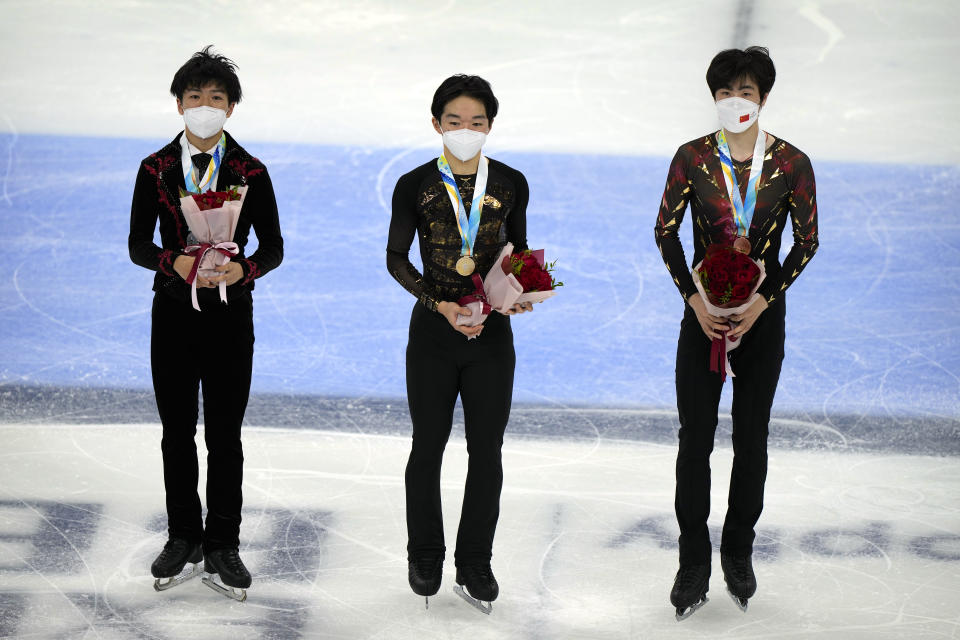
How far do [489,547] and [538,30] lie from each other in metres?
4.66

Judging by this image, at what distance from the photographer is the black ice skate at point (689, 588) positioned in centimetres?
405

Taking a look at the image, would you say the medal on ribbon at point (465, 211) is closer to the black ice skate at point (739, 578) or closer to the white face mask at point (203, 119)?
the white face mask at point (203, 119)

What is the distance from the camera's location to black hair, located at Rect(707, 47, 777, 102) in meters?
3.91

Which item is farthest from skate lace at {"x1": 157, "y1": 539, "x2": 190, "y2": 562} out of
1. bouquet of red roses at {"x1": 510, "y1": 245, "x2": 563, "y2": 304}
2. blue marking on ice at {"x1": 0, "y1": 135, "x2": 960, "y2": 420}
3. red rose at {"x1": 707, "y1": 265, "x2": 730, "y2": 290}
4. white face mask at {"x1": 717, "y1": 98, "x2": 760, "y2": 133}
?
blue marking on ice at {"x1": 0, "y1": 135, "x2": 960, "y2": 420}

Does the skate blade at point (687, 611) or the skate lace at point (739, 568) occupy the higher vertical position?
the skate lace at point (739, 568)

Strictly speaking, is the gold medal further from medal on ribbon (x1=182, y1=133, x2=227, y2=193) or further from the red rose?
medal on ribbon (x1=182, y1=133, x2=227, y2=193)

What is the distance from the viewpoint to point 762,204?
3945 mm

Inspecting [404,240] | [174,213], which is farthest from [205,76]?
[404,240]

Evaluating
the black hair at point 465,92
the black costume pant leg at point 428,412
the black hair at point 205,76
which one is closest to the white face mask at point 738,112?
the black hair at point 465,92

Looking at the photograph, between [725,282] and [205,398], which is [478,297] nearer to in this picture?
[725,282]

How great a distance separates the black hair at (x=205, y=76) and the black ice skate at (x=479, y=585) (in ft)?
5.74

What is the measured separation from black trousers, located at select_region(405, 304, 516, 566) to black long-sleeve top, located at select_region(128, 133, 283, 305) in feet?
1.98

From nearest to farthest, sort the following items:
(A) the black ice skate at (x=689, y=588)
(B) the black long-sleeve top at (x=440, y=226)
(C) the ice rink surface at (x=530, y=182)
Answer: (B) the black long-sleeve top at (x=440, y=226), (A) the black ice skate at (x=689, y=588), (C) the ice rink surface at (x=530, y=182)

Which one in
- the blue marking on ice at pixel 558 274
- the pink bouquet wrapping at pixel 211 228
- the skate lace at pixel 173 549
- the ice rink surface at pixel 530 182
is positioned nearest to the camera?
the pink bouquet wrapping at pixel 211 228
